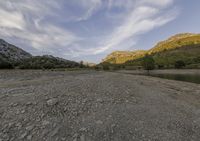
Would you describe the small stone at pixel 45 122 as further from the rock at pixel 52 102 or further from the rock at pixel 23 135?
the rock at pixel 52 102

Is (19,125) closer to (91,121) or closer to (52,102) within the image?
(52,102)

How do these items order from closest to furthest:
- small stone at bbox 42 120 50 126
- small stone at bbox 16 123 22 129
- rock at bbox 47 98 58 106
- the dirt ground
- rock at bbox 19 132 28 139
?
rock at bbox 19 132 28 139 < the dirt ground < small stone at bbox 16 123 22 129 < small stone at bbox 42 120 50 126 < rock at bbox 47 98 58 106

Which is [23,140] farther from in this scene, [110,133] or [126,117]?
[126,117]

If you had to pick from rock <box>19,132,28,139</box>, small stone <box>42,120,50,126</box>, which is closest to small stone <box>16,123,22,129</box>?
rock <box>19,132,28,139</box>

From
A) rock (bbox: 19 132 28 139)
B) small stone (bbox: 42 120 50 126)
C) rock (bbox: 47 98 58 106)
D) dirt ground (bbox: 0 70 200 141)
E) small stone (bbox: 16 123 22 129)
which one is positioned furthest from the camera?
rock (bbox: 47 98 58 106)

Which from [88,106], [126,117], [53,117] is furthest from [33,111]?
[126,117]

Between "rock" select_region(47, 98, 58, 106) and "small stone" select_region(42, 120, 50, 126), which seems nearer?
"small stone" select_region(42, 120, 50, 126)

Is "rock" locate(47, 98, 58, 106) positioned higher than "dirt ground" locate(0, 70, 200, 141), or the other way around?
"rock" locate(47, 98, 58, 106)

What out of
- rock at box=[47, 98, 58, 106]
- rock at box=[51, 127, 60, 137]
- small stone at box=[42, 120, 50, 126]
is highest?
rock at box=[47, 98, 58, 106]

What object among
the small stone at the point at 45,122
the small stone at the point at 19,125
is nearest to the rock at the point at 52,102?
the small stone at the point at 45,122

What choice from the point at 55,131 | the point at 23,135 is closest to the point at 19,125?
the point at 23,135

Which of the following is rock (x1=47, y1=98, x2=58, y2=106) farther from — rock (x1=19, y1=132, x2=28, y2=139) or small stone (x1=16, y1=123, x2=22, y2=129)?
rock (x1=19, y1=132, x2=28, y2=139)

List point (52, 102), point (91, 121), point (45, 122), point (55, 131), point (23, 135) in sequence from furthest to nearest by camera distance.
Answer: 1. point (52, 102)
2. point (91, 121)
3. point (45, 122)
4. point (55, 131)
5. point (23, 135)

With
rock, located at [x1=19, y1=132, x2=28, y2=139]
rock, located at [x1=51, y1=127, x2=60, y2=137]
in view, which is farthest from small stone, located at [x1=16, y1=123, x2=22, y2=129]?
rock, located at [x1=51, y1=127, x2=60, y2=137]
